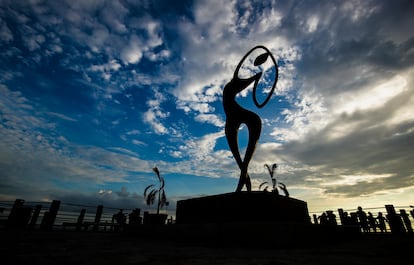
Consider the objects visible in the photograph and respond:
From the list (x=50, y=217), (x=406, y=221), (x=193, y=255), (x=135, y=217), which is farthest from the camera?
(x=135, y=217)

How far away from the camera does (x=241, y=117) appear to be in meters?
8.63

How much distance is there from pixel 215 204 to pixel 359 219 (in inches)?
496

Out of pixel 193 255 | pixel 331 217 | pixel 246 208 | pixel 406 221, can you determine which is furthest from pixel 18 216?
pixel 406 221

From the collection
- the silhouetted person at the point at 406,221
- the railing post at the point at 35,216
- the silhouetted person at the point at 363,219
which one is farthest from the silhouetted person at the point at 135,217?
the silhouetted person at the point at 406,221

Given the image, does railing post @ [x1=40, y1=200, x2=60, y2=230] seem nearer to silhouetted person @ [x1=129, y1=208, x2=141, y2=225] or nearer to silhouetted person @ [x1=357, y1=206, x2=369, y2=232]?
silhouetted person @ [x1=129, y1=208, x2=141, y2=225]

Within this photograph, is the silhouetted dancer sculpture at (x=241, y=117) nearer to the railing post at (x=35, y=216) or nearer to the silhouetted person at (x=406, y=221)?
the silhouetted person at (x=406, y=221)

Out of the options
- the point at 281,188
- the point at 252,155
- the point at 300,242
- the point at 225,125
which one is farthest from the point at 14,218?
the point at 281,188

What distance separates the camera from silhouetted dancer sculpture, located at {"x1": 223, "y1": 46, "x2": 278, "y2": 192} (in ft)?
27.1

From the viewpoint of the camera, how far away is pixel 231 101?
29.3 ft

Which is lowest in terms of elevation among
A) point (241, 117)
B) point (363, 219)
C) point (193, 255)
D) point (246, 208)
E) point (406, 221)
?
point (193, 255)

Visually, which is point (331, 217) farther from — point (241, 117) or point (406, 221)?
point (241, 117)

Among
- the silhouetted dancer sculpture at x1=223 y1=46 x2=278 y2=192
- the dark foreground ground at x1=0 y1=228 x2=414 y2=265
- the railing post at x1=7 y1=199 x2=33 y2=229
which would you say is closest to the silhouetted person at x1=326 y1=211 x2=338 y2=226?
the silhouetted dancer sculpture at x1=223 y1=46 x2=278 y2=192

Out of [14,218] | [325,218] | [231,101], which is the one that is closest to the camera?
[231,101]

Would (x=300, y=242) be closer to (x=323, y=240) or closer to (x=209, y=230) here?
(x=323, y=240)
